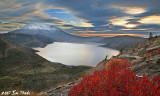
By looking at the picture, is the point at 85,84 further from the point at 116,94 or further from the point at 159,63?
the point at 159,63

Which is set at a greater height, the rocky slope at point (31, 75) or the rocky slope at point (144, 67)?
the rocky slope at point (144, 67)

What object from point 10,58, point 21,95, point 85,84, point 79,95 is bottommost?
point 10,58

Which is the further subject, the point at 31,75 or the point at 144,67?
the point at 31,75

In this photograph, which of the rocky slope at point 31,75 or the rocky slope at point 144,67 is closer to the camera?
the rocky slope at point 144,67

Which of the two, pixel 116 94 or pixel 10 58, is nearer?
pixel 116 94

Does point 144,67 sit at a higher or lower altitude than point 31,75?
higher

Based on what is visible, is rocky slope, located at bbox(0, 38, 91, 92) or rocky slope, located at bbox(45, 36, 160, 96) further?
rocky slope, located at bbox(0, 38, 91, 92)

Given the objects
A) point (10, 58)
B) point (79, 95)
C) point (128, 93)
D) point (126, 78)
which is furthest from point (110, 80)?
point (10, 58)

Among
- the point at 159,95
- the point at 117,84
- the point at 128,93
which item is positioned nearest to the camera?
the point at 159,95

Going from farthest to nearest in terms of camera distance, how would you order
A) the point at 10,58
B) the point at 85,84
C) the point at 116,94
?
1. the point at 10,58
2. the point at 85,84
3. the point at 116,94

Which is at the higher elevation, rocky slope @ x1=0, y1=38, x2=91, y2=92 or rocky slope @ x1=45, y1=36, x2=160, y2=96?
rocky slope @ x1=45, y1=36, x2=160, y2=96

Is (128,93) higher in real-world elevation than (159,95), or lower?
lower
